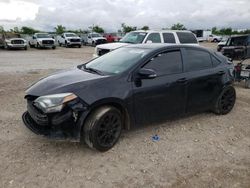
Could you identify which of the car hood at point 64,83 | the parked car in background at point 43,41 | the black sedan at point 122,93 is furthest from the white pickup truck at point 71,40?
the car hood at point 64,83

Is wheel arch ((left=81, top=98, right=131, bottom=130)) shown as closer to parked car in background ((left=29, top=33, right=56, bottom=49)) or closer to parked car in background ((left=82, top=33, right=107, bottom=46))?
parked car in background ((left=29, top=33, right=56, bottom=49))

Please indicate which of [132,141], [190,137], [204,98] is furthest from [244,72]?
[132,141]

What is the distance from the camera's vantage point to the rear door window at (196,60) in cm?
511

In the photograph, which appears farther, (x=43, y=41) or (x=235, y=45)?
(x=43, y=41)

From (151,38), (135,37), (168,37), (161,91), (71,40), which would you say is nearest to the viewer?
(161,91)

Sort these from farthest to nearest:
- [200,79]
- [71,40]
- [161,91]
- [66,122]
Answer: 1. [71,40]
2. [200,79]
3. [161,91]
4. [66,122]

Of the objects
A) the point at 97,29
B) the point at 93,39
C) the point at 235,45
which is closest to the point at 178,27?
the point at 97,29

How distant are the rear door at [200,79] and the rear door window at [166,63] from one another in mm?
174

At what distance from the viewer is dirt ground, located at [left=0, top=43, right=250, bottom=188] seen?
3.42 m

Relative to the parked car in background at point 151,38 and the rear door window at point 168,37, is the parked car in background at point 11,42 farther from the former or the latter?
the rear door window at point 168,37

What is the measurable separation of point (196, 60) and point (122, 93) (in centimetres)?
197

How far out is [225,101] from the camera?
231 inches

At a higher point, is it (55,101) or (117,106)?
(55,101)

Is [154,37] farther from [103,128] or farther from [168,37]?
[103,128]
